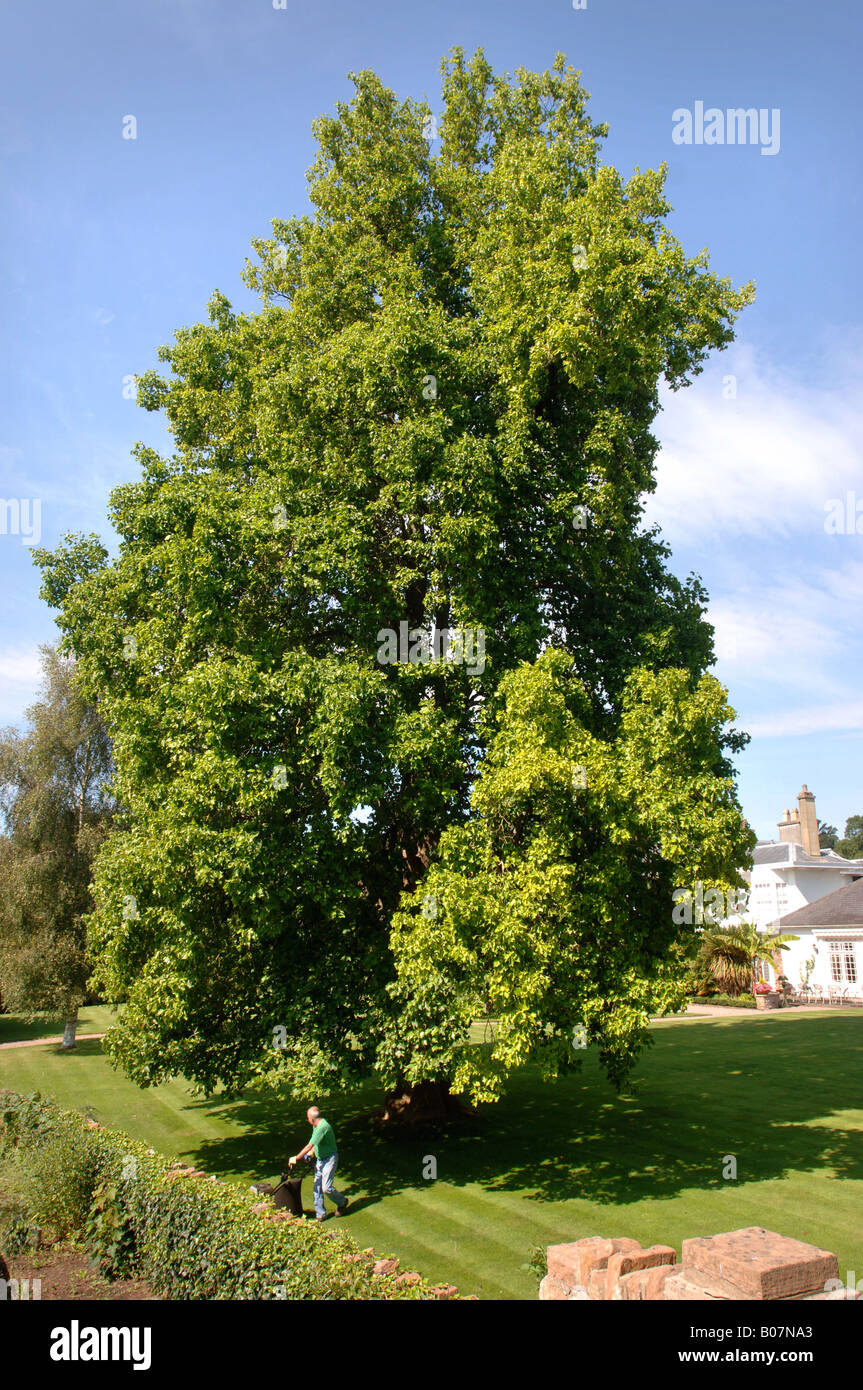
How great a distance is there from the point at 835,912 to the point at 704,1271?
43148 mm

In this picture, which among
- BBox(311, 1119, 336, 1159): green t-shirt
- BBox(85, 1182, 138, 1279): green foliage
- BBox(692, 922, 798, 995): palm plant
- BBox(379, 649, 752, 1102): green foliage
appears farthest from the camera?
BBox(692, 922, 798, 995): palm plant

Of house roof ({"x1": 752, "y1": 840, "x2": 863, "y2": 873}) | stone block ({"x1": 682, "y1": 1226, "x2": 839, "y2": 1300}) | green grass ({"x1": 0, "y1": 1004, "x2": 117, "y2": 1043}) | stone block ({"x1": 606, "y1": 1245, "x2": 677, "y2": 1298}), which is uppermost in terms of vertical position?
house roof ({"x1": 752, "y1": 840, "x2": 863, "y2": 873})

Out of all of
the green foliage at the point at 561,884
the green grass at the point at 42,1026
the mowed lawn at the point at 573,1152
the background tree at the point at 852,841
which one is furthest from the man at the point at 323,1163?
the background tree at the point at 852,841

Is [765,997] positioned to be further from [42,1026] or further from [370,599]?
[42,1026]

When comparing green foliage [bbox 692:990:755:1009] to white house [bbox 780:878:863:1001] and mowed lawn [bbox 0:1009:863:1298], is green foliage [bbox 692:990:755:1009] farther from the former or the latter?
mowed lawn [bbox 0:1009:863:1298]

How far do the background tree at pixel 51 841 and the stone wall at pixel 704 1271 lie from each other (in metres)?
24.9

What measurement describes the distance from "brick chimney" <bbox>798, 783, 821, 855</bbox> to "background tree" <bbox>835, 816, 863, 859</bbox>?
9140 cm

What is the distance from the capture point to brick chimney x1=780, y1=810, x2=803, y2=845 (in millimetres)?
61375

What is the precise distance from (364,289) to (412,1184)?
20937 mm

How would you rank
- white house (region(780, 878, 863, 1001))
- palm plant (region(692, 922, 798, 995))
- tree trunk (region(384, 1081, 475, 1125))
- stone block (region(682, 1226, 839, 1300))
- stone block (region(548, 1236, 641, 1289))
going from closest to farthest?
stone block (region(682, 1226, 839, 1300)) < stone block (region(548, 1236, 641, 1289)) < tree trunk (region(384, 1081, 475, 1125)) < palm plant (region(692, 922, 798, 995)) < white house (region(780, 878, 863, 1001))

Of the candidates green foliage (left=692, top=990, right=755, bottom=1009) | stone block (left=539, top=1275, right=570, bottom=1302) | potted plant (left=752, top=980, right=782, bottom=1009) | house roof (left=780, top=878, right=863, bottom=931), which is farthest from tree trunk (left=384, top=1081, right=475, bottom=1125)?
house roof (left=780, top=878, right=863, bottom=931)

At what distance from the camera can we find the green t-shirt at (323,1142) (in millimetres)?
15008

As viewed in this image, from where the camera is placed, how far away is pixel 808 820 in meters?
58.5
